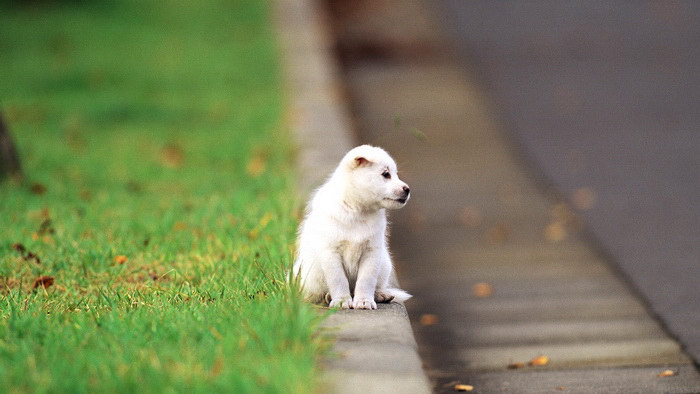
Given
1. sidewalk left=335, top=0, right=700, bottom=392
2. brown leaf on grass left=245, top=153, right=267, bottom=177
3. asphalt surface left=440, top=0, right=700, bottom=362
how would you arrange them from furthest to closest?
brown leaf on grass left=245, top=153, right=267, bottom=177, asphalt surface left=440, top=0, right=700, bottom=362, sidewalk left=335, top=0, right=700, bottom=392

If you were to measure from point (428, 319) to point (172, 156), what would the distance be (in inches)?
164

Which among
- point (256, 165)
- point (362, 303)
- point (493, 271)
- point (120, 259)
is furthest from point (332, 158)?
point (362, 303)

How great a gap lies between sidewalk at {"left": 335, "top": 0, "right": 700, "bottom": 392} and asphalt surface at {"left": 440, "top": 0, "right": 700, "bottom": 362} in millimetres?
227

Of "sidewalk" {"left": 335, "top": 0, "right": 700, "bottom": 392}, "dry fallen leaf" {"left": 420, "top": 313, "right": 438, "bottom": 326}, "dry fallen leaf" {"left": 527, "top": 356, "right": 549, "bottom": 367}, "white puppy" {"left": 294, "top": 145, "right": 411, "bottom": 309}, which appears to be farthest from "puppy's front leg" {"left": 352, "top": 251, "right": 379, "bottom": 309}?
"dry fallen leaf" {"left": 420, "top": 313, "right": 438, "bottom": 326}

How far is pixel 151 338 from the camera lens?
14.2 feet

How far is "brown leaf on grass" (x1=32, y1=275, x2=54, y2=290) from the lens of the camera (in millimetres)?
5567

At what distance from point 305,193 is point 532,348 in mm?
2207

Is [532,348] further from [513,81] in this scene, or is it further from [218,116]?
[513,81]

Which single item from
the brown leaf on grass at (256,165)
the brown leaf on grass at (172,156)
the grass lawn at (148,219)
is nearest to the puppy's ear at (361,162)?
the grass lawn at (148,219)

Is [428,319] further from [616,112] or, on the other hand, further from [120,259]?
[616,112]

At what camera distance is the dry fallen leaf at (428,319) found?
6421mm

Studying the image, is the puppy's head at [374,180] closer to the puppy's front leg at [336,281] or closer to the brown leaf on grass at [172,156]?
the puppy's front leg at [336,281]

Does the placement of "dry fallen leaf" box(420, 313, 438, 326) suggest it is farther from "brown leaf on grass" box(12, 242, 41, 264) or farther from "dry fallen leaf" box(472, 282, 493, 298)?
"brown leaf on grass" box(12, 242, 41, 264)

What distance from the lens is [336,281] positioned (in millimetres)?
4828
